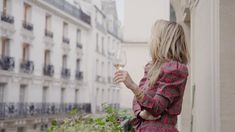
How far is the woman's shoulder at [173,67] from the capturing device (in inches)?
55.6

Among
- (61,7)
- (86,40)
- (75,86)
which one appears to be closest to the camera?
(61,7)

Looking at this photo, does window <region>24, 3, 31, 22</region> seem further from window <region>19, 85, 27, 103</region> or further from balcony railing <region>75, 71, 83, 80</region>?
balcony railing <region>75, 71, 83, 80</region>

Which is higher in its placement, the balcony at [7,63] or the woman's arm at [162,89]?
the balcony at [7,63]

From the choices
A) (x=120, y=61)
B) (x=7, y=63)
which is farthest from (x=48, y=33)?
(x=120, y=61)

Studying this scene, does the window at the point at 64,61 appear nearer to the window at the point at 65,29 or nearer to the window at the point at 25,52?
the window at the point at 65,29

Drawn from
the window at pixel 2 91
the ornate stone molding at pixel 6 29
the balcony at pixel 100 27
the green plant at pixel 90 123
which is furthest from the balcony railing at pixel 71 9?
the green plant at pixel 90 123

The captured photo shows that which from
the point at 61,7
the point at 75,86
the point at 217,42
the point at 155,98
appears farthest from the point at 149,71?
the point at 75,86

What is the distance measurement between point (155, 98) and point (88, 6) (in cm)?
2983

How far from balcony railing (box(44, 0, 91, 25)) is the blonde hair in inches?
880

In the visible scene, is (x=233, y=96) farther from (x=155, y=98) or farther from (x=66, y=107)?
(x=66, y=107)

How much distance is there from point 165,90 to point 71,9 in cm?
2607

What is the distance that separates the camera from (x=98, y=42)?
103ft

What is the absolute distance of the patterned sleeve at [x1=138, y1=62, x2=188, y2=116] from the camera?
1383 mm

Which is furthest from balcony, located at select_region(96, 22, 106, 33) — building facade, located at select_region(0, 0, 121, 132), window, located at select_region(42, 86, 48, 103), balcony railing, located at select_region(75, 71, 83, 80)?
window, located at select_region(42, 86, 48, 103)
